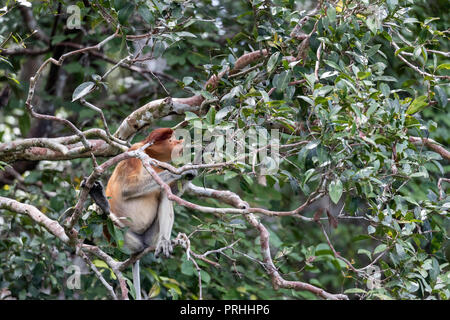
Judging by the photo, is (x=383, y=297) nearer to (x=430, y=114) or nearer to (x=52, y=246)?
(x=52, y=246)

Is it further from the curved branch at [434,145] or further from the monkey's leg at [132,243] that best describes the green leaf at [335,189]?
the monkey's leg at [132,243]

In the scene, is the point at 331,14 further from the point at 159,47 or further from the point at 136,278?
the point at 136,278

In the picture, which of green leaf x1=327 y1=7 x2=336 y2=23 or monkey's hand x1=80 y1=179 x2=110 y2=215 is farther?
monkey's hand x1=80 y1=179 x2=110 y2=215

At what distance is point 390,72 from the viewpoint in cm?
447

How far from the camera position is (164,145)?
3809 mm

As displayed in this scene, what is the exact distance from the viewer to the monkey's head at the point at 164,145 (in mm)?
3705

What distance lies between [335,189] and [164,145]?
1.68 m

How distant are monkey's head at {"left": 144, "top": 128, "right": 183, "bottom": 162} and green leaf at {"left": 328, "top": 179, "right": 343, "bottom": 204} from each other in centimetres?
144

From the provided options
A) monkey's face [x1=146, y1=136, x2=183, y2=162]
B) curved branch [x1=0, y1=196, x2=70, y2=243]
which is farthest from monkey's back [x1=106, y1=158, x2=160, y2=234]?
curved branch [x1=0, y1=196, x2=70, y2=243]

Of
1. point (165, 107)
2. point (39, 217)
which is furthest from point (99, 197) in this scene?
point (165, 107)

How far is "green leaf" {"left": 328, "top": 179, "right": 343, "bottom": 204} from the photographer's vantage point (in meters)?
2.37

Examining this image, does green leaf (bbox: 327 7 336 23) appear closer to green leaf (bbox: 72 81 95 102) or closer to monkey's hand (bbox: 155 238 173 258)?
green leaf (bbox: 72 81 95 102)
